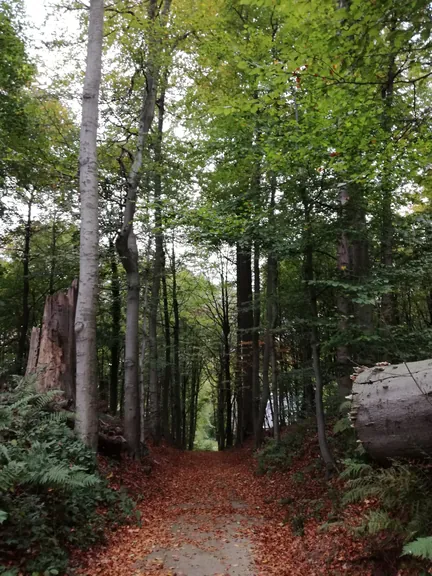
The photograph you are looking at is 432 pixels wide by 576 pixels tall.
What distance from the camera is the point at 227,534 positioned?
629 cm

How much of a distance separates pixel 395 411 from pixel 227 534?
3612 mm

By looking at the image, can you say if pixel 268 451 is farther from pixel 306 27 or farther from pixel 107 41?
pixel 107 41

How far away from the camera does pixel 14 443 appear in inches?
209

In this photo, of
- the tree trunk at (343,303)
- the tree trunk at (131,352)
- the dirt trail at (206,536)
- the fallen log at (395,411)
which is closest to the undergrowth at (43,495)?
the dirt trail at (206,536)

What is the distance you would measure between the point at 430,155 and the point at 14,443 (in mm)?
8165

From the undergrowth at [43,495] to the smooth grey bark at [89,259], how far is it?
0.48 metres

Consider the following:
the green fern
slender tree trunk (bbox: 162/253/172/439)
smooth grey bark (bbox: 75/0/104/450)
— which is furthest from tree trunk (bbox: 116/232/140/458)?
the green fern

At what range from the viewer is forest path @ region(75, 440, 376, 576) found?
15.6 ft

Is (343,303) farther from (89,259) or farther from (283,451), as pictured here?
(89,259)

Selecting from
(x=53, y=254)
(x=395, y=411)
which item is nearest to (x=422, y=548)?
(x=395, y=411)

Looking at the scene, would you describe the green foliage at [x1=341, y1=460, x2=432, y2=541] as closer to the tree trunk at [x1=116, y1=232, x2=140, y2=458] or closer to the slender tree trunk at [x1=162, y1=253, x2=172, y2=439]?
the tree trunk at [x1=116, y1=232, x2=140, y2=458]

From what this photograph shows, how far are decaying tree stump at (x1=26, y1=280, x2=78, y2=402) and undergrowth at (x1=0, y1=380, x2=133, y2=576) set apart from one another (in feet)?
3.70

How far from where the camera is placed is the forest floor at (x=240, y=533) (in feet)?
15.3

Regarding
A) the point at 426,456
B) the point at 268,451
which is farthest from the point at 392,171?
the point at 268,451
